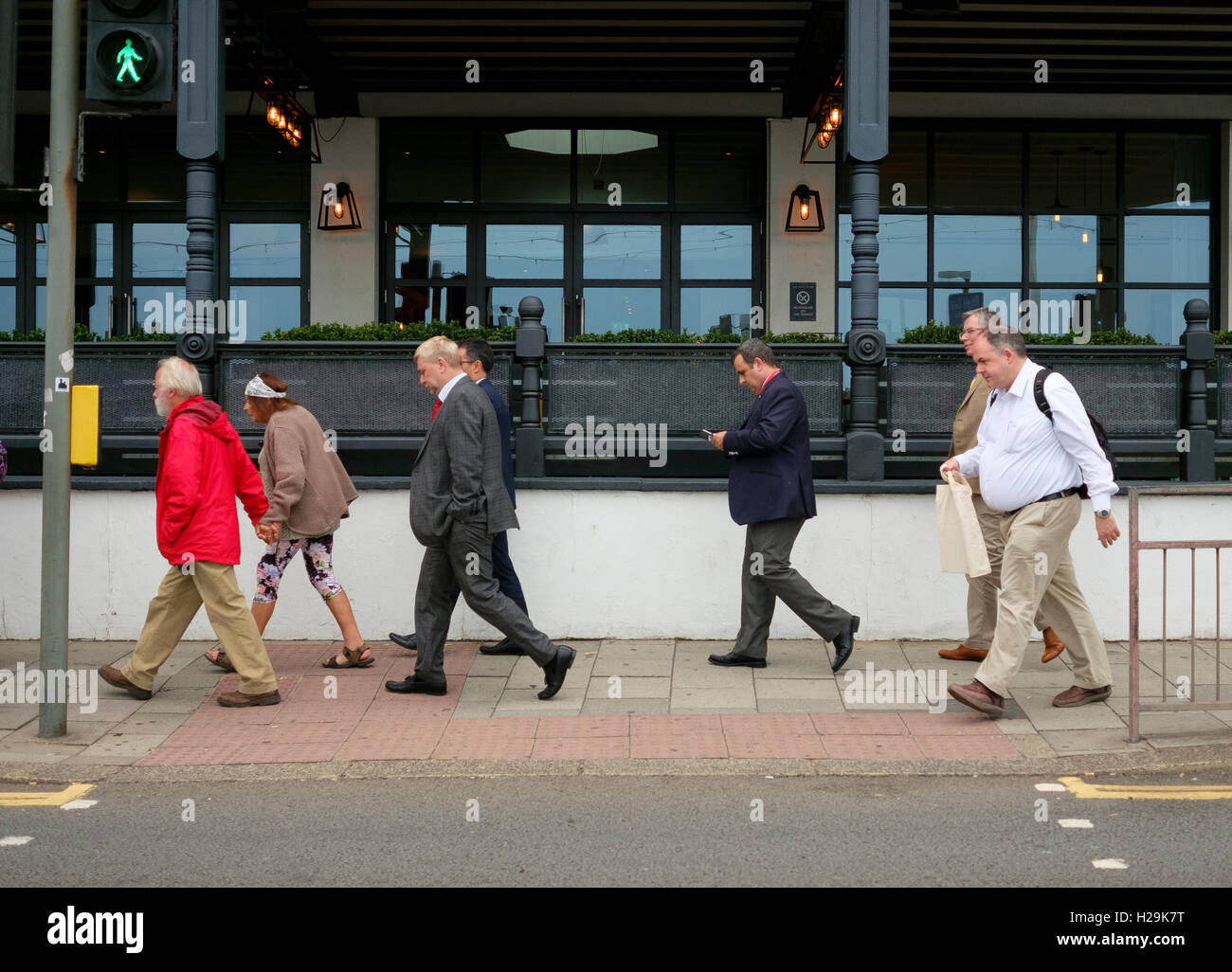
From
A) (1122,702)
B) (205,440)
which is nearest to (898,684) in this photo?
(1122,702)

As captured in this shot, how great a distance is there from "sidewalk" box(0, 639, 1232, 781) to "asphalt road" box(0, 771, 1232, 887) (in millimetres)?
211

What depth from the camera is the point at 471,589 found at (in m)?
7.25

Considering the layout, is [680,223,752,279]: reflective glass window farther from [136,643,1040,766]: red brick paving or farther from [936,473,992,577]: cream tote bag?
[136,643,1040,766]: red brick paving

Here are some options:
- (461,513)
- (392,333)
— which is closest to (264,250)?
(392,333)

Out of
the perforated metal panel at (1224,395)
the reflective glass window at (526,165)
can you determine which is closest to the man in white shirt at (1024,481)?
the perforated metal panel at (1224,395)

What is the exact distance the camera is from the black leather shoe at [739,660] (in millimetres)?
8305

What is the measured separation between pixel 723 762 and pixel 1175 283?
405 inches

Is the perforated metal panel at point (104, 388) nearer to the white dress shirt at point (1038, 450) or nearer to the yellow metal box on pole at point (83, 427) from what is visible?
the yellow metal box on pole at point (83, 427)

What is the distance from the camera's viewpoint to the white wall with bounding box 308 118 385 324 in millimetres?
14008

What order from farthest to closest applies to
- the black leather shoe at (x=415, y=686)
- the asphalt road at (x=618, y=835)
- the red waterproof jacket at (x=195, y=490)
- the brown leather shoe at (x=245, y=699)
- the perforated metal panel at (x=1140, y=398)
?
the perforated metal panel at (x=1140, y=398) → the black leather shoe at (x=415, y=686) → the brown leather shoe at (x=245, y=699) → the red waterproof jacket at (x=195, y=490) → the asphalt road at (x=618, y=835)

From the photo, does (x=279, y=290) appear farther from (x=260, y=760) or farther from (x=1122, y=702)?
(x=1122, y=702)

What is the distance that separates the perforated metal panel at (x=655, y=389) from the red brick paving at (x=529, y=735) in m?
2.63

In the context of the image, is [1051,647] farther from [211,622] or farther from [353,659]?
[211,622]

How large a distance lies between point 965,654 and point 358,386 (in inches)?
180
